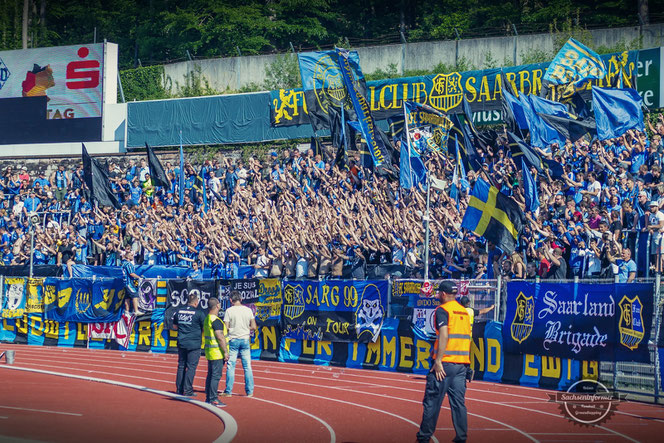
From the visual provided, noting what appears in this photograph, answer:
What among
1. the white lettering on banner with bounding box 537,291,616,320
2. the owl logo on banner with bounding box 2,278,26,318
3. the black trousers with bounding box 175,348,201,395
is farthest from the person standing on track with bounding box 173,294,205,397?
the owl logo on banner with bounding box 2,278,26,318

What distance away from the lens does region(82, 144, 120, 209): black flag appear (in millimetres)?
33375

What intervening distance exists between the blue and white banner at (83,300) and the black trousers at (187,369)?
1117 centimetres

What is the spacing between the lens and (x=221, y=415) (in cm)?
1395

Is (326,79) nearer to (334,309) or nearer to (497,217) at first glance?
(334,309)

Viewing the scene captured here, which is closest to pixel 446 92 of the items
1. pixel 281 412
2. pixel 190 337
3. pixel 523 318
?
→ pixel 523 318

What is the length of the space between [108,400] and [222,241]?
467 inches

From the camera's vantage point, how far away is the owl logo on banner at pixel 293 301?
2300cm

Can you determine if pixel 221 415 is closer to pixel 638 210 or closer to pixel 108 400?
pixel 108 400

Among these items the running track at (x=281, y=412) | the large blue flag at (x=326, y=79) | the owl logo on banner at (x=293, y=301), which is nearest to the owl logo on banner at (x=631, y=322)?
the running track at (x=281, y=412)

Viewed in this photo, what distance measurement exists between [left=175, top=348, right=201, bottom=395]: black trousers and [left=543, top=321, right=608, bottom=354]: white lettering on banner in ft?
21.2

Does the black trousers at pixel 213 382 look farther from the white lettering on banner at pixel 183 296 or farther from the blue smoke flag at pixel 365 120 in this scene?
the blue smoke flag at pixel 365 120

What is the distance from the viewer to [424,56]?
3991cm

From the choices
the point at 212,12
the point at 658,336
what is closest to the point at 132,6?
the point at 212,12

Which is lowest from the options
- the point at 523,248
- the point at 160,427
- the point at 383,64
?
the point at 160,427
